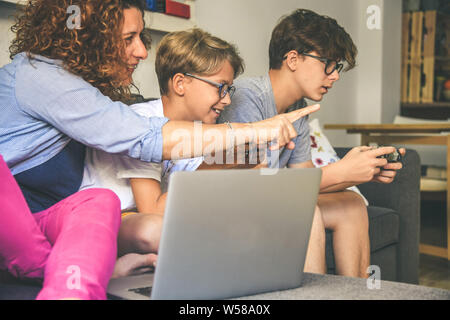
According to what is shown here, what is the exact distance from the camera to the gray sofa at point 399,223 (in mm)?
1925

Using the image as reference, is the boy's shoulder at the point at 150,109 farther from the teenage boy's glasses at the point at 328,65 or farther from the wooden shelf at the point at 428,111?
the wooden shelf at the point at 428,111

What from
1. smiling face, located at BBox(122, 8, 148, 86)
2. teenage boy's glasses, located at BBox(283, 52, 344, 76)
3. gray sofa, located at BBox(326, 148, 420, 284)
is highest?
smiling face, located at BBox(122, 8, 148, 86)

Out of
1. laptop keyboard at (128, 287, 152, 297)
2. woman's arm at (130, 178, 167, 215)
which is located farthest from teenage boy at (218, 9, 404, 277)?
laptop keyboard at (128, 287, 152, 297)

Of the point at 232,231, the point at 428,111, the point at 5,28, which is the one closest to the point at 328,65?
the point at 5,28

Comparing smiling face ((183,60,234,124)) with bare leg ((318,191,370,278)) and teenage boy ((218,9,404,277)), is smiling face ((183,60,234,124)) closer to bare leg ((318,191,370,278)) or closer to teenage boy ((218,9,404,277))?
teenage boy ((218,9,404,277))

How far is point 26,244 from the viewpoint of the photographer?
0.84m

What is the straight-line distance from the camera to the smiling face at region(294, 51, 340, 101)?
1792mm

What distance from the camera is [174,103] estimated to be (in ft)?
5.02

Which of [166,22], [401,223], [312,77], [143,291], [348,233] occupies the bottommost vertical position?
[401,223]

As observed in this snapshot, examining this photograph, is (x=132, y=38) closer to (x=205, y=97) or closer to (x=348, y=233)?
(x=205, y=97)

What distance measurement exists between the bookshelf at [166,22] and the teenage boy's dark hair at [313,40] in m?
0.46

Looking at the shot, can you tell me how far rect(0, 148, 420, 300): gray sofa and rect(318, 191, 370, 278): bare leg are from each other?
0.97ft

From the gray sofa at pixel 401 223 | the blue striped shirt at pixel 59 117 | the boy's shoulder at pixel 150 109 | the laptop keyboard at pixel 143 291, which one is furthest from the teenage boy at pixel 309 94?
the laptop keyboard at pixel 143 291

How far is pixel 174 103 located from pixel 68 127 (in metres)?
0.53
